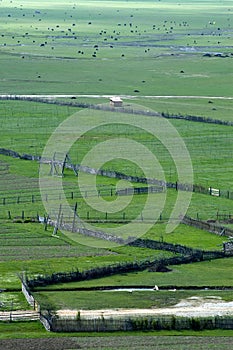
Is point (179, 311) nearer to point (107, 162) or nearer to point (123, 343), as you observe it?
point (123, 343)

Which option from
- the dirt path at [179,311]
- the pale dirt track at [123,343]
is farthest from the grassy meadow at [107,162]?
the pale dirt track at [123,343]

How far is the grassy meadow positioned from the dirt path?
99 centimetres

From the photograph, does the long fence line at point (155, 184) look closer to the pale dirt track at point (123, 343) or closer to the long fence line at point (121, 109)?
the long fence line at point (121, 109)

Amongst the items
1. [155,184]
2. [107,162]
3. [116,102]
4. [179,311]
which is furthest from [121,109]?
[179,311]

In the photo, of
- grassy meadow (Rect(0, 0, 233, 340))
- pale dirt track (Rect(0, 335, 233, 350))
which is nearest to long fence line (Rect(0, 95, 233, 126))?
grassy meadow (Rect(0, 0, 233, 340))

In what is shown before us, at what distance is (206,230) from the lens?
75.2m

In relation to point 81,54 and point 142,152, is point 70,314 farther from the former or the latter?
point 81,54

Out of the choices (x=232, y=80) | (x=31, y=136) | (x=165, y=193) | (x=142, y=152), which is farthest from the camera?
(x=232, y=80)

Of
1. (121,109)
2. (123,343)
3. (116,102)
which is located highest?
(116,102)

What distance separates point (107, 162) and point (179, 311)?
136 ft

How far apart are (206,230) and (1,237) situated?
12.7 metres

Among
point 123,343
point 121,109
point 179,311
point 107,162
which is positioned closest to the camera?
point 123,343

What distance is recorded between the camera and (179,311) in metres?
57.2

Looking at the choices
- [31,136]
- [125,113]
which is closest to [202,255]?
[31,136]
